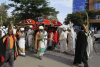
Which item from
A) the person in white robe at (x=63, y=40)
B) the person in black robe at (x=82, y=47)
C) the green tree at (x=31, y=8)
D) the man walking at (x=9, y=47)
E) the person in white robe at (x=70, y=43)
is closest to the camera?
the man walking at (x=9, y=47)

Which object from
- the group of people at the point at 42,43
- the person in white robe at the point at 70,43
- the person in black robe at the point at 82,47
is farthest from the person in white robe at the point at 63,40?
the person in black robe at the point at 82,47

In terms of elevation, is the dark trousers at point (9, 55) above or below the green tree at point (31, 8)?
below

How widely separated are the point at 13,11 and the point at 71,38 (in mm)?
15156

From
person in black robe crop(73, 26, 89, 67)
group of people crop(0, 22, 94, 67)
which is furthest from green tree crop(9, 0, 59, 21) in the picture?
person in black robe crop(73, 26, 89, 67)

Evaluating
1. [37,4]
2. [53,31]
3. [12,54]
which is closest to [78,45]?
[12,54]

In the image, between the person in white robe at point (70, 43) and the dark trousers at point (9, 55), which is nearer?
the dark trousers at point (9, 55)

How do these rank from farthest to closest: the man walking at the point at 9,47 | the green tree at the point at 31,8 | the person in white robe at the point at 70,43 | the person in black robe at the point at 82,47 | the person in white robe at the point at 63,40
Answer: the green tree at the point at 31,8 → the person in white robe at the point at 63,40 → the person in white robe at the point at 70,43 → the person in black robe at the point at 82,47 → the man walking at the point at 9,47

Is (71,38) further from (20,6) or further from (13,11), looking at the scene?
(13,11)

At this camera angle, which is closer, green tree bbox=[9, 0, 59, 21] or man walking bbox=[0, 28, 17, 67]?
man walking bbox=[0, 28, 17, 67]

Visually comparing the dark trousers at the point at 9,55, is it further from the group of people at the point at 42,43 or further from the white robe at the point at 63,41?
the white robe at the point at 63,41

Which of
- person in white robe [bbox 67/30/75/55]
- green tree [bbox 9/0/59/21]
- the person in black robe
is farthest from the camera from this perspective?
green tree [bbox 9/0/59/21]

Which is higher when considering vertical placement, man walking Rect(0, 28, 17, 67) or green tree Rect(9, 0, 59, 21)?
green tree Rect(9, 0, 59, 21)

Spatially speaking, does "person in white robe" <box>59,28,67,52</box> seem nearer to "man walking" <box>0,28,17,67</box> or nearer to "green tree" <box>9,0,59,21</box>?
"man walking" <box>0,28,17,67</box>

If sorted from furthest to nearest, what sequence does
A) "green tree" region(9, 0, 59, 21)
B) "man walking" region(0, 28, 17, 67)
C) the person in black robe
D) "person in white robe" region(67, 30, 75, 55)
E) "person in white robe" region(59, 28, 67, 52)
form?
"green tree" region(9, 0, 59, 21)
"person in white robe" region(59, 28, 67, 52)
"person in white robe" region(67, 30, 75, 55)
the person in black robe
"man walking" region(0, 28, 17, 67)
